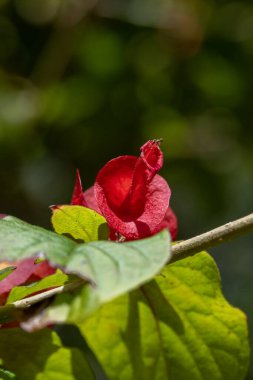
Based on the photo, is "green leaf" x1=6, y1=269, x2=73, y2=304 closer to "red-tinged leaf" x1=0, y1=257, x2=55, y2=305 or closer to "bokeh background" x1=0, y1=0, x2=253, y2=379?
"red-tinged leaf" x1=0, y1=257, x2=55, y2=305

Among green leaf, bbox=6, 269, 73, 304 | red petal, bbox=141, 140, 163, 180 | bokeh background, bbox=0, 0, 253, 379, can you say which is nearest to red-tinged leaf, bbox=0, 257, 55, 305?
green leaf, bbox=6, 269, 73, 304

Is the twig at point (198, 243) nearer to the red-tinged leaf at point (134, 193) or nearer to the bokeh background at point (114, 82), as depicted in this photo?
the red-tinged leaf at point (134, 193)

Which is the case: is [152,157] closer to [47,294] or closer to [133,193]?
[133,193]

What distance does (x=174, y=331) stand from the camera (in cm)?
69

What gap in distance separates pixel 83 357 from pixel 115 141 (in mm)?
1679

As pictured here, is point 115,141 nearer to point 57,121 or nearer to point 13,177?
point 57,121

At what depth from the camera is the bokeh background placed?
2271 millimetres

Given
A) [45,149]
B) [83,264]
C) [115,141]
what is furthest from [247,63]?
[83,264]

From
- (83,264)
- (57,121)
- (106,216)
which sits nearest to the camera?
(83,264)

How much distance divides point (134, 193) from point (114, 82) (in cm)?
162

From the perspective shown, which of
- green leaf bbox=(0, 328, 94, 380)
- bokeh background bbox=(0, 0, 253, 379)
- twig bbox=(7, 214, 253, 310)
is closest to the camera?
twig bbox=(7, 214, 253, 310)

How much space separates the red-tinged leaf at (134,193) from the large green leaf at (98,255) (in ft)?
0.33

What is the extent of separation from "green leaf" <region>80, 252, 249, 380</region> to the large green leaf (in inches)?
6.1

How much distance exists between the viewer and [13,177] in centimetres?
245
